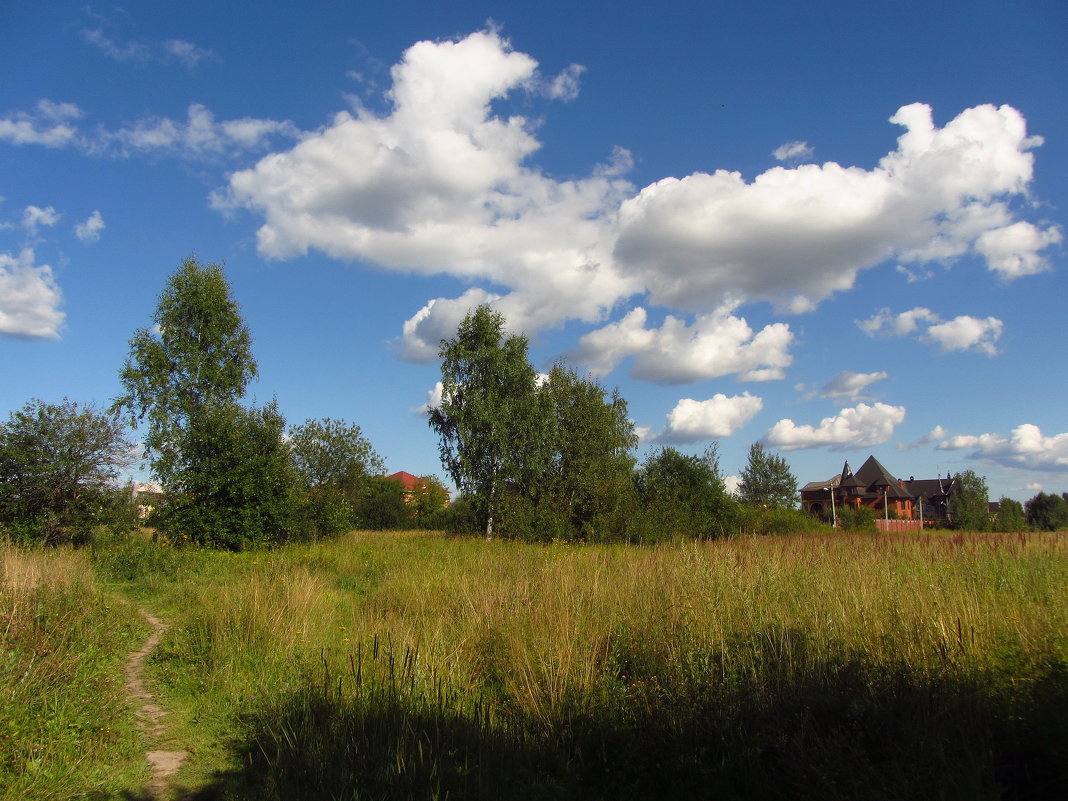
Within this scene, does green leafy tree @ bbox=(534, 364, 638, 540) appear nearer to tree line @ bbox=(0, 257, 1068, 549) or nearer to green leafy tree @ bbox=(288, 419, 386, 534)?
tree line @ bbox=(0, 257, 1068, 549)

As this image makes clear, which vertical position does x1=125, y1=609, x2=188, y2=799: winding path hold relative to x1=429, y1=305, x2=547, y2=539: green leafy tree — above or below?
below

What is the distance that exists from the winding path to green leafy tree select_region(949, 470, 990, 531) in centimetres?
4533

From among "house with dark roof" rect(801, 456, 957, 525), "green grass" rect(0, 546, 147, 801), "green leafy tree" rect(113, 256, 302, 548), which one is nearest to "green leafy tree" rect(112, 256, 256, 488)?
"green leafy tree" rect(113, 256, 302, 548)

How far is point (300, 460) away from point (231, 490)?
60.3ft

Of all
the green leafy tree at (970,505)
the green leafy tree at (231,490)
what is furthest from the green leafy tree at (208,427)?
the green leafy tree at (970,505)

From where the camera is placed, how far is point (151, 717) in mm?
5574

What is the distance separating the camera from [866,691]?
4.17 m

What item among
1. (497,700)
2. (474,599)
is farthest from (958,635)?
(474,599)

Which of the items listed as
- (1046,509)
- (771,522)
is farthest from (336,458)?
(1046,509)

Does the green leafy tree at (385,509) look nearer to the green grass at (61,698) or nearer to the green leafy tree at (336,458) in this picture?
the green leafy tree at (336,458)

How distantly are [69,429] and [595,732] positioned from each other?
52.4ft

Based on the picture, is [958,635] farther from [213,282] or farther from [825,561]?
[213,282]

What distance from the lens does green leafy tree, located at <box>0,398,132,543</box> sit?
14.6 m

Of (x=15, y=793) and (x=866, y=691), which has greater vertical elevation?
(x=866, y=691)
